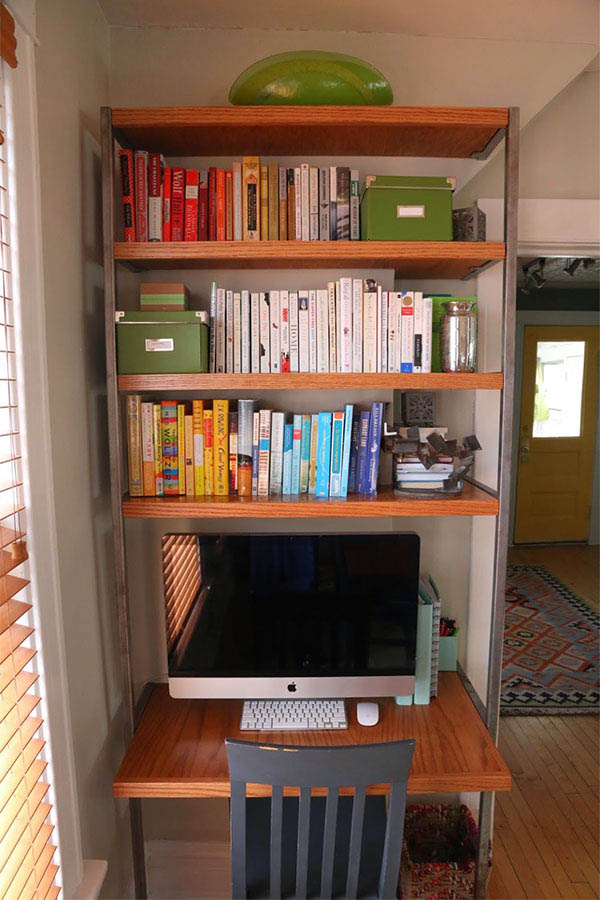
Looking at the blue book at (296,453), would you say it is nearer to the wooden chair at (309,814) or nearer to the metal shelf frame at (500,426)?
A: the metal shelf frame at (500,426)

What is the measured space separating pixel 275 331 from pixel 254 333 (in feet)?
0.18

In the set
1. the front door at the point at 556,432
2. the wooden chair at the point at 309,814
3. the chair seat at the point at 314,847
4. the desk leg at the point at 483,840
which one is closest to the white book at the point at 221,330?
the wooden chair at the point at 309,814

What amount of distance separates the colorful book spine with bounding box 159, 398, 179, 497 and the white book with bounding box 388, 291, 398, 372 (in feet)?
1.91

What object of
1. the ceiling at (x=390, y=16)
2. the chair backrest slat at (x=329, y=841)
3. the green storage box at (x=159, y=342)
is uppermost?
the ceiling at (x=390, y=16)

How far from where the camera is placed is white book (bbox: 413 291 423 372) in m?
1.59

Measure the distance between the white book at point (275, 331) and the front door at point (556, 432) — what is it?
168 inches

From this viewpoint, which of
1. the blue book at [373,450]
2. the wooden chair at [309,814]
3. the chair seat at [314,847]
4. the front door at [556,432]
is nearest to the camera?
the wooden chair at [309,814]

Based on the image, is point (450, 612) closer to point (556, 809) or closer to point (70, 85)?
point (556, 809)

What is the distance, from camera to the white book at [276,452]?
5.35 feet

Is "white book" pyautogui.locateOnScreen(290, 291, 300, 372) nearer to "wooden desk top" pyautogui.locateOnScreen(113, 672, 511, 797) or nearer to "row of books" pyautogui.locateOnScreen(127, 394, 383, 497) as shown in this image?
"row of books" pyautogui.locateOnScreen(127, 394, 383, 497)

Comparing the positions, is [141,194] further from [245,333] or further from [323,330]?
[323,330]

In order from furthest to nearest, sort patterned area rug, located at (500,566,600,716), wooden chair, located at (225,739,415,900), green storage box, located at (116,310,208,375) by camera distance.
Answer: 1. patterned area rug, located at (500,566,600,716)
2. green storage box, located at (116,310,208,375)
3. wooden chair, located at (225,739,415,900)

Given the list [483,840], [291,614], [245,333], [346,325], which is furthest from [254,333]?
[483,840]

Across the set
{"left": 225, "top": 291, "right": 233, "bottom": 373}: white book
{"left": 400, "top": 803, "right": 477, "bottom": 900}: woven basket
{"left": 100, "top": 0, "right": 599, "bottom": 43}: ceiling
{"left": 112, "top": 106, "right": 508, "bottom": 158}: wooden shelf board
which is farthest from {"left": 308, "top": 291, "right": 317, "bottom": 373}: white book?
{"left": 400, "top": 803, "right": 477, "bottom": 900}: woven basket
